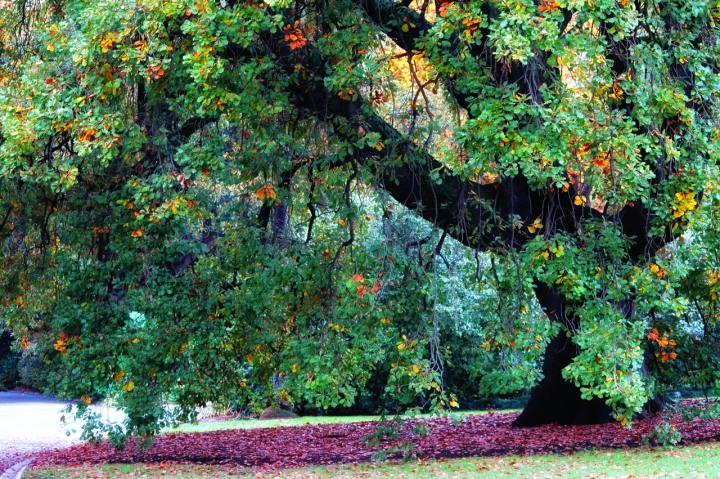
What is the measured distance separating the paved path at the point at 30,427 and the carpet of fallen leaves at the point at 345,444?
2.88ft

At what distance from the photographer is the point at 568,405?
13.6 metres

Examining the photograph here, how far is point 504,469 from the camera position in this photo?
10031 mm

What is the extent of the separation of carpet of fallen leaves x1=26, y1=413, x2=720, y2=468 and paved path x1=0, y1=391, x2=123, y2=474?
0.88 metres

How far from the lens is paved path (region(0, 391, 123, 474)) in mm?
15687

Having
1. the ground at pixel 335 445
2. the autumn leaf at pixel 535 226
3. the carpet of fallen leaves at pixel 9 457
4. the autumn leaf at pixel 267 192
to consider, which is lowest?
the carpet of fallen leaves at pixel 9 457

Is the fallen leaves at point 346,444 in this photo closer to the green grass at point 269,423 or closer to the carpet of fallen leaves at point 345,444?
the carpet of fallen leaves at point 345,444

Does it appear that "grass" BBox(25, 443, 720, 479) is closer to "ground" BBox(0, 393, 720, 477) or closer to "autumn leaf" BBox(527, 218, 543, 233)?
"ground" BBox(0, 393, 720, 477)

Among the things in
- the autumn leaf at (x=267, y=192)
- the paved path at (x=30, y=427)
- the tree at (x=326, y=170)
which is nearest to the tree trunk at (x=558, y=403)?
the tree at (x=326, y=170)

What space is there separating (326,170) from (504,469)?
475cm

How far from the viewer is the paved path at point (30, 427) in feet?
51.5

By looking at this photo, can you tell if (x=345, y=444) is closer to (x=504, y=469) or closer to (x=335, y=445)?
(x=335, y=445)

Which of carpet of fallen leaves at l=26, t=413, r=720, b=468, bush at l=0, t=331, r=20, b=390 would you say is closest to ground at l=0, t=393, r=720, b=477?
carpet of fallen leaves at l=26, t=413, r=720, b=468

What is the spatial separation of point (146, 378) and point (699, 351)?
26.9ft

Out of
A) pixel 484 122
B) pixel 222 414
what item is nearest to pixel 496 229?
pixel 484 122
